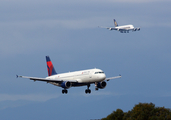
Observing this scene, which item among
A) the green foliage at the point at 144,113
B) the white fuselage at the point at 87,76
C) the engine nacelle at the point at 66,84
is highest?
the white fuselage at the point at 87,76

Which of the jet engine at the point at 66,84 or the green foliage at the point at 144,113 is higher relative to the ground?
the jet engine at the point at 66,84

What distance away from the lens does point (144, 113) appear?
9519 cm

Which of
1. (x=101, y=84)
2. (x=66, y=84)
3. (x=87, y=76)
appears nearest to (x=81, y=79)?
(x=87, y=76)

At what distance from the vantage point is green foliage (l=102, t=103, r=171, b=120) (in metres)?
93.9

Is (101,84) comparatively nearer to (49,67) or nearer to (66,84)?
(66,84)

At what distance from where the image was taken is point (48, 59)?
12650 cm

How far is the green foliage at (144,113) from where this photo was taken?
9393cm

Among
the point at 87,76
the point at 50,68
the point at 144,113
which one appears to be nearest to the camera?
the point at 144,113

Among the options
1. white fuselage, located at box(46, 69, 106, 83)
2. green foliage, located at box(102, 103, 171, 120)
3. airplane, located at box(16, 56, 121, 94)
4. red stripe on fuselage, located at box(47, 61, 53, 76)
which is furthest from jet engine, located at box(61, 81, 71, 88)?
red stripe on fuselage, located at box(47, 61, 53, 76)

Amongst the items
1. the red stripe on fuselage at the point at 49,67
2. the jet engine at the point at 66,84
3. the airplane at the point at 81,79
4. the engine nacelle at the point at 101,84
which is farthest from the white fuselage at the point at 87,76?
the red stripe on fuselage at the point at 49,67

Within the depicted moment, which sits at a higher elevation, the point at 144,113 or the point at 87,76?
the point at 87,76

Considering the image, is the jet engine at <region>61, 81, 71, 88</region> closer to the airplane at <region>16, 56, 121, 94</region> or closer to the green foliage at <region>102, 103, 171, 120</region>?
the airplane at <region>16, 56, 121, 94</region>


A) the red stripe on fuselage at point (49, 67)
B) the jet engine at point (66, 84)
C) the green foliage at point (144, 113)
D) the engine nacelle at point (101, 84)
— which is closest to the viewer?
the green foliage at point (144, 113)

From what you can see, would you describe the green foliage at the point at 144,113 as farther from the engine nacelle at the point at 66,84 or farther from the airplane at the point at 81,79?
the engine nacelle at the point at 66,84
